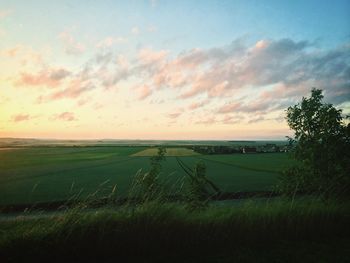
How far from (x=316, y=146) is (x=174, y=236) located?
35.1 feet

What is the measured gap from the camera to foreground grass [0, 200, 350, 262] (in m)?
5.82

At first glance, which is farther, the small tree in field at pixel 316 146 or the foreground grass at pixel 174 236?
the small tree in field at pixel 316 146

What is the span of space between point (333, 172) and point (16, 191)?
1823 inches

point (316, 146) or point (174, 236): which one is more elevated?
point (316, 146)

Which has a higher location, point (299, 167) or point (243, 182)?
point (299, 167)

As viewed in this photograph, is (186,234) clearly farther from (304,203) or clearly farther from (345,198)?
(345,198)

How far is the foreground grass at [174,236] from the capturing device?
5824 millimetres

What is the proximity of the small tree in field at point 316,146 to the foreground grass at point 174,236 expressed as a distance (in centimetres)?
674

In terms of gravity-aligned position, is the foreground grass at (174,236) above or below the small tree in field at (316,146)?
below

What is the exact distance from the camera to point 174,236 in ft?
21.5

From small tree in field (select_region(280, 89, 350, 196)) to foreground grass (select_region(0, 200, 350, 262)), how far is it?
6.74 m

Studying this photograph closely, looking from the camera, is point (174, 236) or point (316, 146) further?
point (316, 146)

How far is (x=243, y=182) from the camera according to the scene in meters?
55.8

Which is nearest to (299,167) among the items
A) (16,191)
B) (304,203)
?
(304,203)
